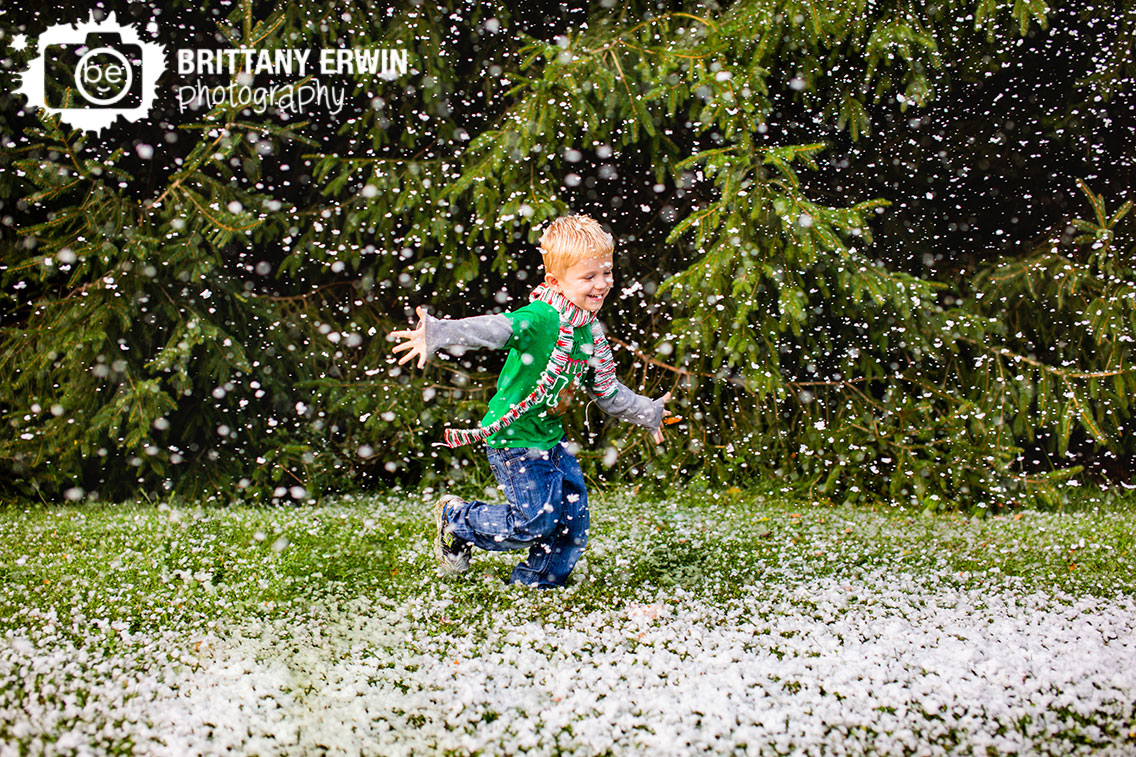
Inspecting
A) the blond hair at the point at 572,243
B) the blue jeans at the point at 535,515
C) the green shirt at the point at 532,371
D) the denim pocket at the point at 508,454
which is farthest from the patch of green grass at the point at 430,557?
the blond hair at the point at 572,243

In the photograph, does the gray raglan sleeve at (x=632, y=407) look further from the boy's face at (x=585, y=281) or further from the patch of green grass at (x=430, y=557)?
the patch of green grass at (x=430, y=557)

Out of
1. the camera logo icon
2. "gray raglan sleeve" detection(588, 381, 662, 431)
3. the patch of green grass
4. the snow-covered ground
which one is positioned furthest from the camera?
the camera logo icon

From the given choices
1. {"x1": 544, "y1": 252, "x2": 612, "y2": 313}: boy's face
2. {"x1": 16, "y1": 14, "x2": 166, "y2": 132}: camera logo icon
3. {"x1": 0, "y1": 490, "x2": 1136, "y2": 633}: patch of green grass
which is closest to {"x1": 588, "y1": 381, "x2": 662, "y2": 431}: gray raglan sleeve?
{"x1": 544, "y1": 252, "x2": 612, "y2": 313}: boy's face

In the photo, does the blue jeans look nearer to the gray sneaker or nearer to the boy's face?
the gray sneaker

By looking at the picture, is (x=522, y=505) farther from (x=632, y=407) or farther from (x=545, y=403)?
(x=632, y=407)

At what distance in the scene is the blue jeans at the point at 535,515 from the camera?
142 inches

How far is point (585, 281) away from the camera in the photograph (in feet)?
11.5

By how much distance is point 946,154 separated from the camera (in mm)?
5840

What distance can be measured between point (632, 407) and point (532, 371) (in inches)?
21.9

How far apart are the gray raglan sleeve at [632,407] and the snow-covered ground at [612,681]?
78 centimetres

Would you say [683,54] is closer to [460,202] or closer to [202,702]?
[460,202]

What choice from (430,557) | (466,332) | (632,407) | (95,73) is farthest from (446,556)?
(95,73)

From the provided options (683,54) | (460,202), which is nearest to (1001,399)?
(683,54)

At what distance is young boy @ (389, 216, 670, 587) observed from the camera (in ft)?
11.3
